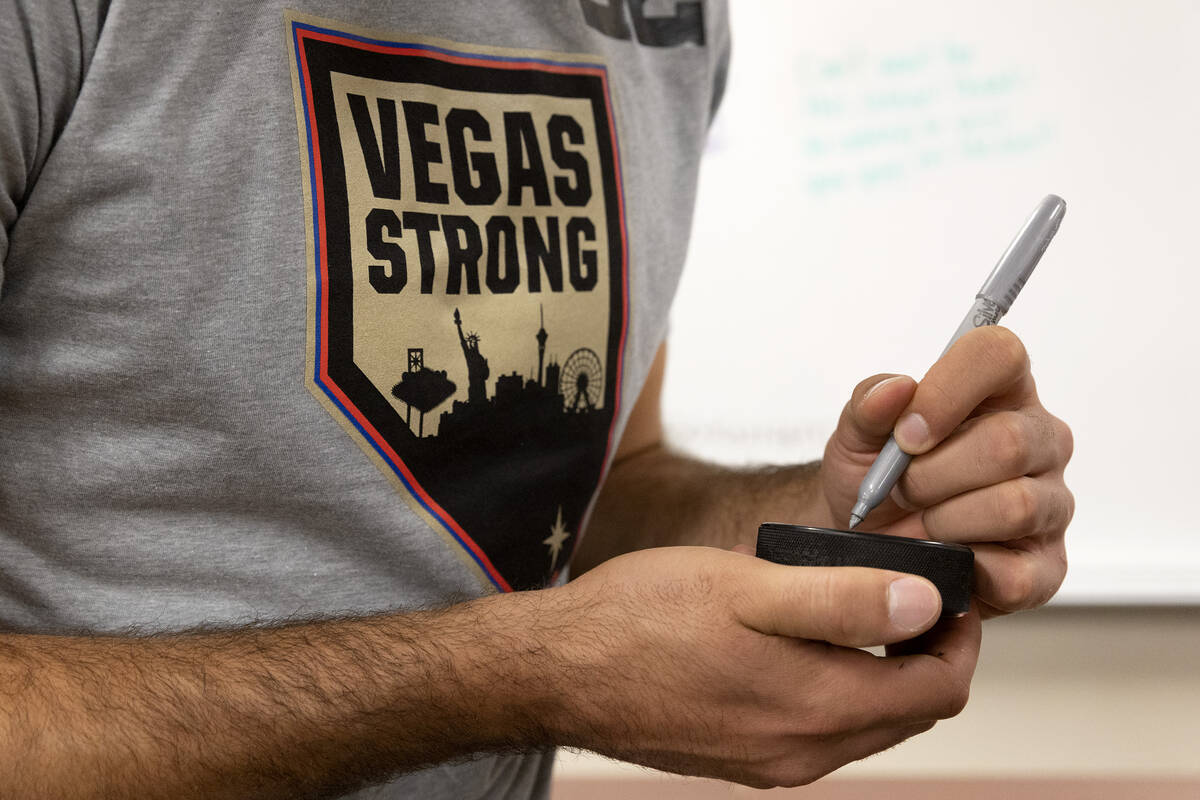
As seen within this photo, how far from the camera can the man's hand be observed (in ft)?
1.77

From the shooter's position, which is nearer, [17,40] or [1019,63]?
[17,40]

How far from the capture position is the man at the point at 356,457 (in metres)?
0.49

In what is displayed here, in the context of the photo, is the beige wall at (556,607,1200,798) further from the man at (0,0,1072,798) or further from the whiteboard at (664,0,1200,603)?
the man at (0,0,1072,798)

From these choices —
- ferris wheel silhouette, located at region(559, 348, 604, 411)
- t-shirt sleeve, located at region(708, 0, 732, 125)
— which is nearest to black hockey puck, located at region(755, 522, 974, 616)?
ferris wheel silhouette, located at region(559, 348, 604, 411)

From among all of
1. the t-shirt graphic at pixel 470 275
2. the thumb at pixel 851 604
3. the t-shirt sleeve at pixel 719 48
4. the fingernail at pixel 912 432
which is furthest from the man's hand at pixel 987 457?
the t-shirt sleeve at pixel 719 48

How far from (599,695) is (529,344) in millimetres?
259

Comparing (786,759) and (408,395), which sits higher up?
(408,395)

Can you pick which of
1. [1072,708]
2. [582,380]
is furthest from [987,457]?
[1072,708]

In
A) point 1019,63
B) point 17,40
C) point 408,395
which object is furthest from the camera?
point 1019,63

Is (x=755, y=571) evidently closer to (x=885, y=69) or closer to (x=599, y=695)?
(x=599, y=695)

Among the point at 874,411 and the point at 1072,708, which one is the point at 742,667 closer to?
the point at 874,411

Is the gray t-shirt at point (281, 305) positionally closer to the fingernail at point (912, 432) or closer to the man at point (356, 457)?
the man at point (356, 457)

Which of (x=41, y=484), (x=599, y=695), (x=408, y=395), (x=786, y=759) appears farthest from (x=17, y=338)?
(x=786, y=759)

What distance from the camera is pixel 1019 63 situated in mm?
1315
